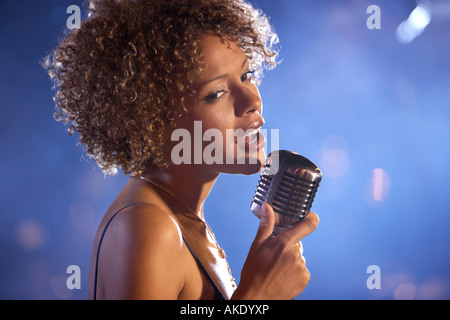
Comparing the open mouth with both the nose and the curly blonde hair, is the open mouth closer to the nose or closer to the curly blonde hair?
the nose

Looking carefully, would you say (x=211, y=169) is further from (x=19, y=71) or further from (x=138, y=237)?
(x=19, y=71)

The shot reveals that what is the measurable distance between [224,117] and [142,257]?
0.46 metres

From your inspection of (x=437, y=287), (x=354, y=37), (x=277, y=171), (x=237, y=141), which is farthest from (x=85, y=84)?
(x=437, y=287)

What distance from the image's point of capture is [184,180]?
3.80ft

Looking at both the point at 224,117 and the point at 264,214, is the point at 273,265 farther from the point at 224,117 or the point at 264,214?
the point at 224,117

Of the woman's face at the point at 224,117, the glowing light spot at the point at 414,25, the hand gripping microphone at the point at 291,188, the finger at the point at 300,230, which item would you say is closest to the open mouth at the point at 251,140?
the woman's face at the point at 224,117

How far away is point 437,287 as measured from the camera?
3.53 meters

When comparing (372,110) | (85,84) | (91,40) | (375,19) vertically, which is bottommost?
(85,84)

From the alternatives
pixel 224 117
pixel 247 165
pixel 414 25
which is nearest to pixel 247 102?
pixel 224 117

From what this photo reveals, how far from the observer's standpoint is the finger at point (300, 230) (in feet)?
3.02

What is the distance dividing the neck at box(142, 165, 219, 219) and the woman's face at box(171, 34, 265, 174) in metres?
0.08

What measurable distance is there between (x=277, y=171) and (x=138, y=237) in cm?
40

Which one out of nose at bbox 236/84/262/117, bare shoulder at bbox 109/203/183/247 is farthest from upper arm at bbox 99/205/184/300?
nose at bbox 236/84/262/117

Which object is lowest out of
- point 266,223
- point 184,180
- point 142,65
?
point 266,223
